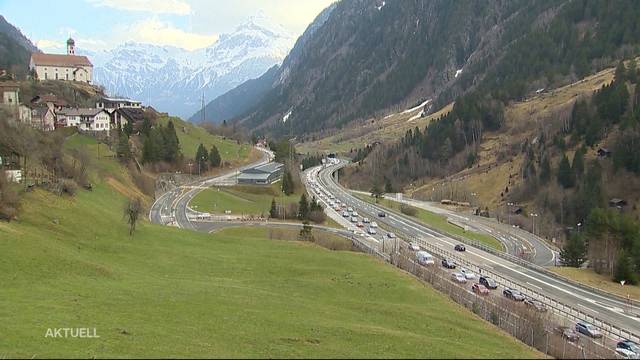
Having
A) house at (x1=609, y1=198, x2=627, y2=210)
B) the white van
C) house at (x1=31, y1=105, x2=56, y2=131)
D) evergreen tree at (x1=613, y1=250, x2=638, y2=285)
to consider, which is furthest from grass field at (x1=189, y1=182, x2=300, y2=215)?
house at (x1=609, y1=198, x2=627, y2=210)

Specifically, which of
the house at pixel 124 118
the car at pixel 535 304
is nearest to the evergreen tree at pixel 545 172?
the car at pixel 535 304

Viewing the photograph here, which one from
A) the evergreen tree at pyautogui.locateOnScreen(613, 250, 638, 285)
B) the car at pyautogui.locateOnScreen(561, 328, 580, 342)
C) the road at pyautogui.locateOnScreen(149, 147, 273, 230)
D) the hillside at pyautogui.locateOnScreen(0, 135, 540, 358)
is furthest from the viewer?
the road at pyautogui.locateOnScreen(149, 147, 273, 230)

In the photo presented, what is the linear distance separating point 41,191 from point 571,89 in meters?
187

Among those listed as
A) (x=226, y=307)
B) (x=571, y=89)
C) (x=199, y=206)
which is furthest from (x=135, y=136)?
(x=571, y=89)

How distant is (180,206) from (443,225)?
52.3 m

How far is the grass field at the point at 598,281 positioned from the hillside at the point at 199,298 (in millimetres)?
26050

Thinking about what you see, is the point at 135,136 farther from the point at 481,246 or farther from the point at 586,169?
the point at 586,169

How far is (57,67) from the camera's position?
168000mm

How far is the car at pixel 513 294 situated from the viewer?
57.8m

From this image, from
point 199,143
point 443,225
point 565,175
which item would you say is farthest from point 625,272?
point 199,143

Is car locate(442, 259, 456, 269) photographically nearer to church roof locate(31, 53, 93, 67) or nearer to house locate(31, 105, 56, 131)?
house locate(31, 105, 56, 131)

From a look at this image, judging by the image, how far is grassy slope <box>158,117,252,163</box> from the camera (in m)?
150

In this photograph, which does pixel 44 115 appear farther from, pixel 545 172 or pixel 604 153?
pixel 604 153

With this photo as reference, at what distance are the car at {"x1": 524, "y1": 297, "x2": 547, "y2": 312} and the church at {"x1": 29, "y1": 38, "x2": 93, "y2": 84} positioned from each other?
15261cm
